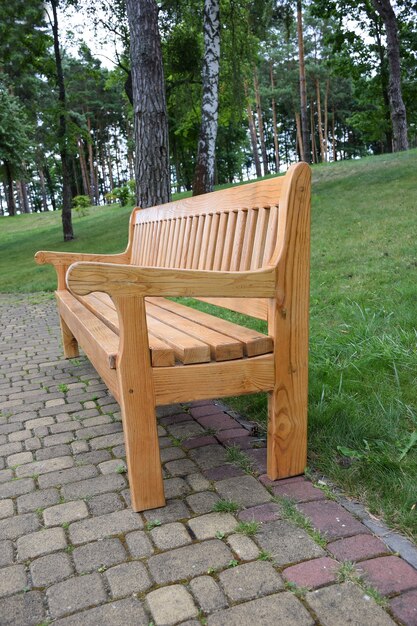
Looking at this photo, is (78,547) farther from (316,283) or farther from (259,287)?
(316,283)

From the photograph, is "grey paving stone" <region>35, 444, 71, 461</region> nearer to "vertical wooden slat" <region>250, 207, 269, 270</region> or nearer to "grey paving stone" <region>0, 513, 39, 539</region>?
"grey paving stone" <region>0, 513, 39, 539</region>

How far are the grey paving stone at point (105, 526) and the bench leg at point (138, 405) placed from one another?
61 millimetres

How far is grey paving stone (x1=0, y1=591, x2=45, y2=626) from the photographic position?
159cm

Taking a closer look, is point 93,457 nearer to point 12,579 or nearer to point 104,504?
point 104,504

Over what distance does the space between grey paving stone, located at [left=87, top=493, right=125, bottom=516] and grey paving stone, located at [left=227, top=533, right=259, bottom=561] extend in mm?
539

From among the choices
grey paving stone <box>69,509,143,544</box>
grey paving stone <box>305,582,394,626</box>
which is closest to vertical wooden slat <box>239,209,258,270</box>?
grey paving stone <box>69,509,143,544</box>

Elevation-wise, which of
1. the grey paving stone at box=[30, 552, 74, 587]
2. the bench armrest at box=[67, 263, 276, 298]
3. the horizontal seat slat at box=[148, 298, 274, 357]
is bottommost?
the grey paving stone at box=[30, 552, 74, 587]

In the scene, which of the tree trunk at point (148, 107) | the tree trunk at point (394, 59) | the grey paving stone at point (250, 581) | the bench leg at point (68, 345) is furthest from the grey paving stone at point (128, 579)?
the tree trunk at point (394, 59)

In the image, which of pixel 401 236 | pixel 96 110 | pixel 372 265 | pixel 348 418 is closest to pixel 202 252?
pixel 348 418

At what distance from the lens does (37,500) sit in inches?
91.4

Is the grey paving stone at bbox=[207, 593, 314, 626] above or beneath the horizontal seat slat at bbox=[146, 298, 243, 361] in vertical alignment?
beneath

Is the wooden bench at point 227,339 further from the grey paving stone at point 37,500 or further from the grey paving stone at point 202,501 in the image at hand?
the grey paving stone at point 37,500

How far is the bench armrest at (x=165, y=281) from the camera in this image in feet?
6.31

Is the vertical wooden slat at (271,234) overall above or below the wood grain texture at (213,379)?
above
